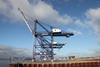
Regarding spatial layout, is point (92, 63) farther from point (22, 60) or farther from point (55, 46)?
point (55, 46)

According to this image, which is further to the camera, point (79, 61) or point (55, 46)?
point (55, 46)

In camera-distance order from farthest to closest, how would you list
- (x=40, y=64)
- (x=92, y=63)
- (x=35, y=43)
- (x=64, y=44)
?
(x=64, y=44) < (x=35, y=43) < (x=40, y=64) < (x=92, y=63)

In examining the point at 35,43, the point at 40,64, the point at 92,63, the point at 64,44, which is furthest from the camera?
the point at 64,44

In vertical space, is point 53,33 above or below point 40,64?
above

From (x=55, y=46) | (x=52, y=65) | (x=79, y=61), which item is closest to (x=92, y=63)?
(x=79, y=61)

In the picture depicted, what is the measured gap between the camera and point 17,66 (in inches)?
2687

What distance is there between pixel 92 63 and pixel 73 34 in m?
35.8

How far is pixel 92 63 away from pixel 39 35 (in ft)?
128

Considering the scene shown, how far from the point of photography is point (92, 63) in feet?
206

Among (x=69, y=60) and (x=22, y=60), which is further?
(x=22, y=60)

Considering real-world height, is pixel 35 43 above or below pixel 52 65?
above

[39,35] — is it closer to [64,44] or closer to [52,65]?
[64,44]

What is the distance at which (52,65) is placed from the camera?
218 feet

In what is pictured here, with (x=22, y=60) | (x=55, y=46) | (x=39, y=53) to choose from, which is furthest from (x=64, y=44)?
(x=22, y=60)
